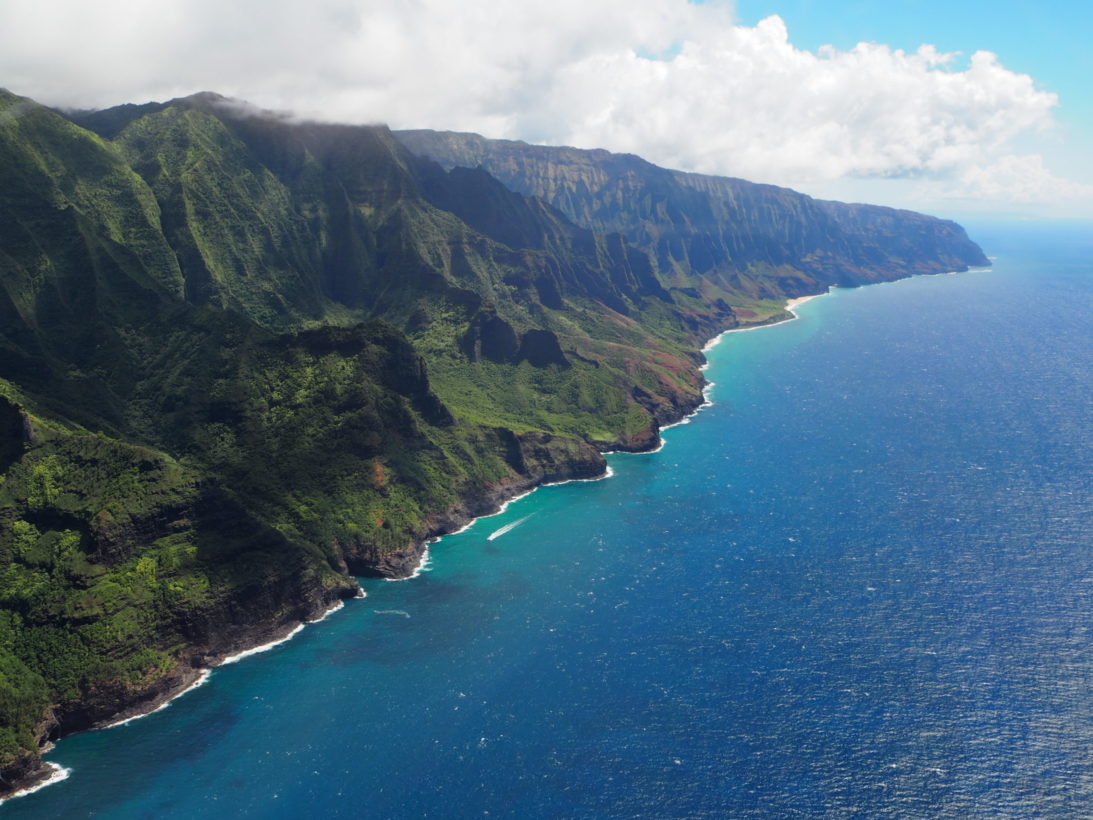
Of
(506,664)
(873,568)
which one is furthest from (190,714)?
(873,568)

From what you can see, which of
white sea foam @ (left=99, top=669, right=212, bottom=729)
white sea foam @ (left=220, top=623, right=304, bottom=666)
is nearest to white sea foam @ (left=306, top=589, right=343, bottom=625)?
white sea foam @ (left=220, top=623, right=304, bottom=666)

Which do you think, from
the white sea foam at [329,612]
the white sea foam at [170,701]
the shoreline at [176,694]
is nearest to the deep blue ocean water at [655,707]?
the shoreline at [176,694]

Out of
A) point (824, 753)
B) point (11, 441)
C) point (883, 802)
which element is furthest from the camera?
point (11, 441)

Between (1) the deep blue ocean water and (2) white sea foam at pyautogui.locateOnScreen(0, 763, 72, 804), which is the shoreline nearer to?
(2) white sea foam at pyautogui.locateOnScreen(0, 763, 72, 804)

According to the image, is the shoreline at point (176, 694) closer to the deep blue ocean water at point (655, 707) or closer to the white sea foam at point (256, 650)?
the white sea foam at point (256, 650)

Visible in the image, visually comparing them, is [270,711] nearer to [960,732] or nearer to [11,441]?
[11,441]

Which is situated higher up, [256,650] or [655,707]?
[256,650]

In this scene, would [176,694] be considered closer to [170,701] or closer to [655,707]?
[170,701]

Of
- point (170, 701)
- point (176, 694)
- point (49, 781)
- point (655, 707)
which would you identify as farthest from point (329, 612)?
point (655, 707)
